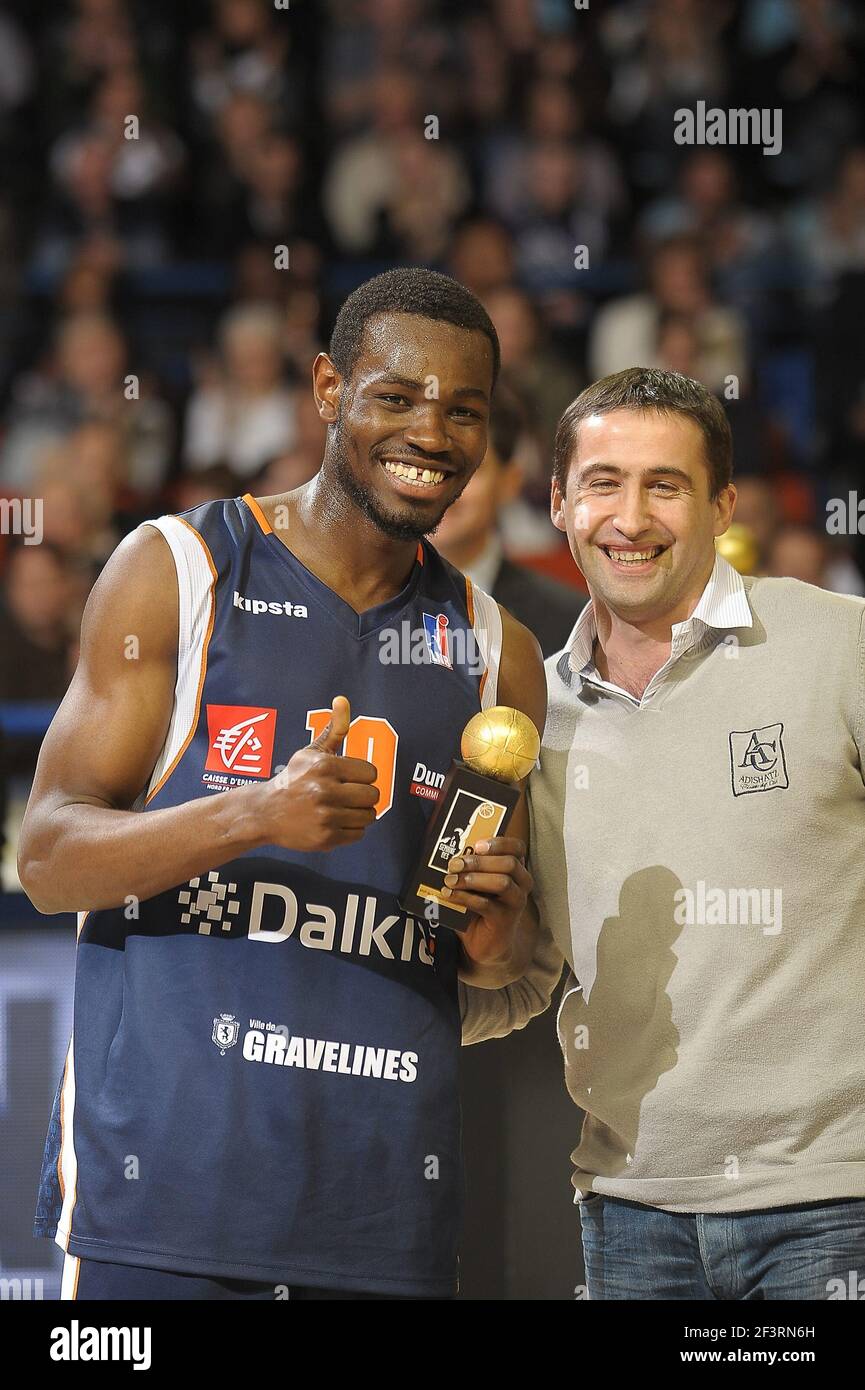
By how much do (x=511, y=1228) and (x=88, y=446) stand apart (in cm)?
245

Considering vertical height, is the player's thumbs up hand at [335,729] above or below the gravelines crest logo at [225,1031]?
above

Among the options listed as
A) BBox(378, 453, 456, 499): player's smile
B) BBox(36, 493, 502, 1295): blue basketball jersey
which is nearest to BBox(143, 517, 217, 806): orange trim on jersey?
BBox(36, 493, 502, 1295): blue basketball jersey

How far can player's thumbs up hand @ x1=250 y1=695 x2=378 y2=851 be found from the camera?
1.68 meters

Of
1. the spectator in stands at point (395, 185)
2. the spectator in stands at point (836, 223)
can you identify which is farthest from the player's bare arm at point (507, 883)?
the spectator in stands at point (836, 223)

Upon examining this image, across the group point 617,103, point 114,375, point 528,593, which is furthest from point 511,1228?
point 617,103

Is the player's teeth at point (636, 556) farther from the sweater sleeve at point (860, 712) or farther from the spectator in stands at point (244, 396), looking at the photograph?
the spectator in stands at point (244, 396)

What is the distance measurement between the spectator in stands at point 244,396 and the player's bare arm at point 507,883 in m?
2.40

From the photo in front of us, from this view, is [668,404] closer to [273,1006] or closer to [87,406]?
[273,1006]

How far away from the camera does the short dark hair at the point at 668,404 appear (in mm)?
2111

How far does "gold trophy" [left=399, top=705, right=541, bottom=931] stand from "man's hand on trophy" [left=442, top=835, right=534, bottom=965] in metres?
0.02

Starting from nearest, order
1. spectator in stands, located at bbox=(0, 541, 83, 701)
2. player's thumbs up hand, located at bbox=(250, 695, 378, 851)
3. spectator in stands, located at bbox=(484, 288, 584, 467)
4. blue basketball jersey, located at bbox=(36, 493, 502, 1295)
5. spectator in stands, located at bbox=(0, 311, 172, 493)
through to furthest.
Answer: player's thumbs up hand, located at bbox=(250, 695, 378, 851) < blue basketball jersey, located at bbox=(36, 493, 502, 1295) < spectator in stands, located at bbox=(0, 541, 83, 701) < spectator in stands, located at bbox=(484, 288, 584, 467) < spectator in stands, located at bbox=(0, 311, 172, 493)

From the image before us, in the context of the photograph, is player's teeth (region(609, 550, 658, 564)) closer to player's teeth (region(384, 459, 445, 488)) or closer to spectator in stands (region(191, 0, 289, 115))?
player's teeth (region(384, 459, 445, 488))

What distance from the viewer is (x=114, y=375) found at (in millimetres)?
4418
